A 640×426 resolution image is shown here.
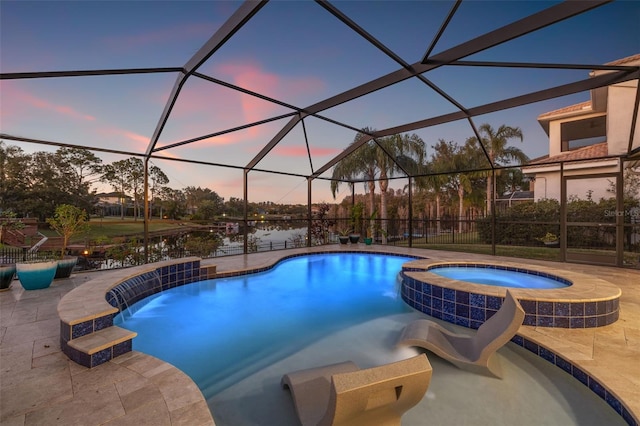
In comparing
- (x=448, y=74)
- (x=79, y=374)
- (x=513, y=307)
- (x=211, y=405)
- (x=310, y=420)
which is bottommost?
(x=211, y=405)

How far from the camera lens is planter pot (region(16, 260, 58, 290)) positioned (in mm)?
4742

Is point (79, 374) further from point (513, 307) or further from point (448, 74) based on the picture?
point (448, 74)

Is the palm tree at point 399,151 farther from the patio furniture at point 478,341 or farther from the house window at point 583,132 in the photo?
the patio furniture at point 478,341

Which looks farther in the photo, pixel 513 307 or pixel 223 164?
pixel 223 164

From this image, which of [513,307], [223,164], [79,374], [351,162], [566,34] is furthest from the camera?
[351,162]

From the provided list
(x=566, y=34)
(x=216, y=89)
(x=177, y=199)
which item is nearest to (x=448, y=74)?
(x=566, y=34)

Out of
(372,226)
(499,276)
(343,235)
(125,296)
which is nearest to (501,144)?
(372,226)

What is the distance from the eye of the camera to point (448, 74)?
21.9ft

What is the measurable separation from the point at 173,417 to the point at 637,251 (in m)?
13.1

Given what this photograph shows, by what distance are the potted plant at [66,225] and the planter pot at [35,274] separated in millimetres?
605

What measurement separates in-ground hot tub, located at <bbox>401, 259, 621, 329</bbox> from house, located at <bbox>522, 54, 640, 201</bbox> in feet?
15.9

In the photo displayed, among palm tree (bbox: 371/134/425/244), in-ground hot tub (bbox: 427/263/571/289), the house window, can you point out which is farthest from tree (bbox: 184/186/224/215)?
the house window

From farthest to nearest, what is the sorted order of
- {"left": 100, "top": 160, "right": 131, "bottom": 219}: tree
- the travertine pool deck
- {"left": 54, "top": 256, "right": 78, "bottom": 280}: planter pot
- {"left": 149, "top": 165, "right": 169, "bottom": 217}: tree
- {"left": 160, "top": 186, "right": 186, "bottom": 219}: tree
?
1. {"left": 160, "top": 186, "right": 186, "bottom": 219}: tree
2. {"left": 149, "top": 165, "right": 169, "bottom": 217}: tree
3. {"left": 100, "top": 160, "right": 131, "bottom": 219}: tree
4. {"left": 54, "top": 256, "right": 78, "bottom": 280}: planter pot
5. the travertine pool deck

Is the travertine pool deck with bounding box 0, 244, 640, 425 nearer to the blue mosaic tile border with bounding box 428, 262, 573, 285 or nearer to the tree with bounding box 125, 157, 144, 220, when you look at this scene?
the blue mosaic tile border with bounding box 428, 262, 573, 285
